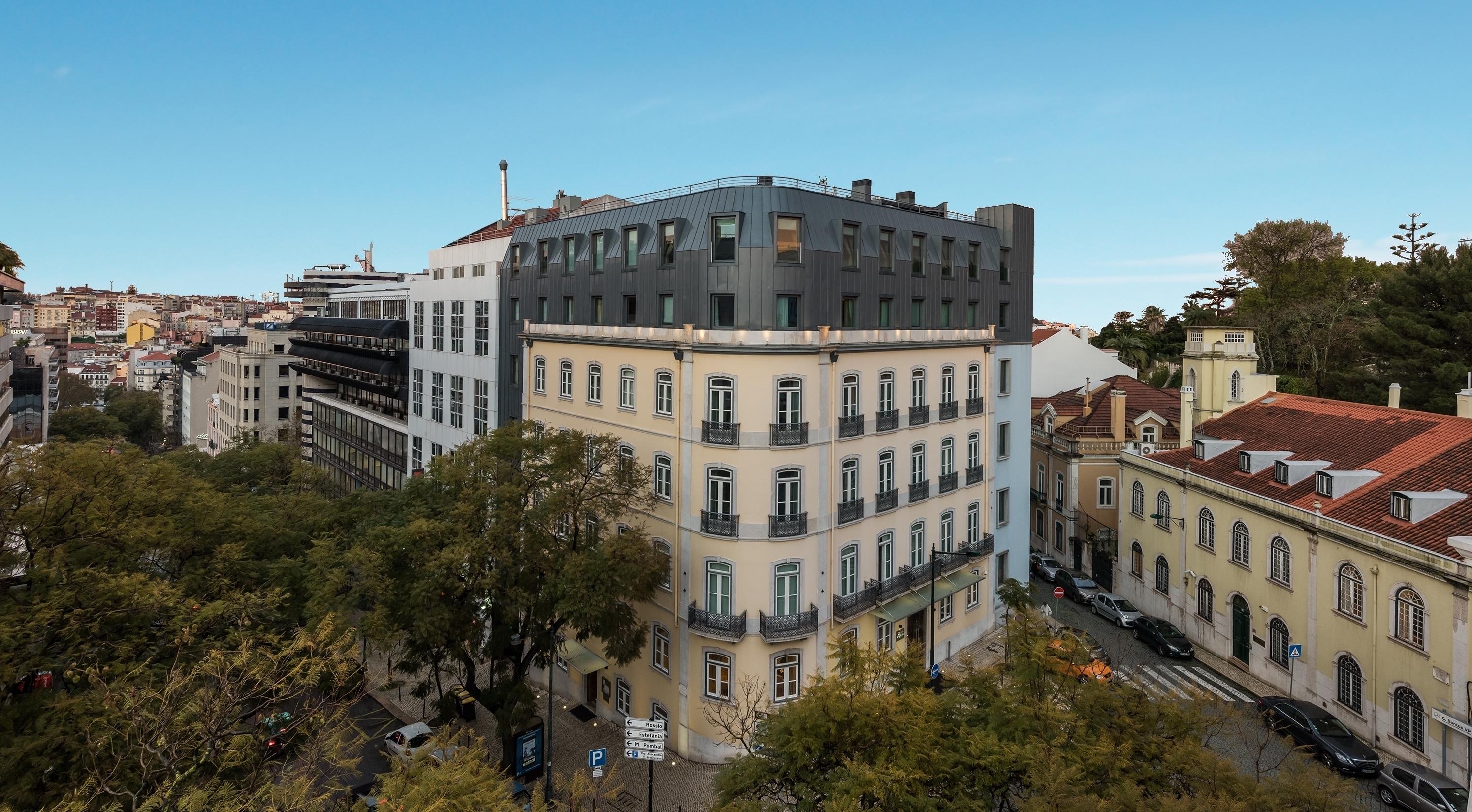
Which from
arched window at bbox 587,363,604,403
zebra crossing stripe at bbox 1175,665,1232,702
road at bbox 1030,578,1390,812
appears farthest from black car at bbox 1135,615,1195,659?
arched window at bbox 587,363,604,403

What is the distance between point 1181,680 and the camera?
31.9m

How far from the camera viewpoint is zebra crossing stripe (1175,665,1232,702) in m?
30.4

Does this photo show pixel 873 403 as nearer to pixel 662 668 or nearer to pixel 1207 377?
pixel 662 668

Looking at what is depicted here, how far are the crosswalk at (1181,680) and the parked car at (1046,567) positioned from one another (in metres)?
10.5

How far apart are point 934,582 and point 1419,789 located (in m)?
14.3

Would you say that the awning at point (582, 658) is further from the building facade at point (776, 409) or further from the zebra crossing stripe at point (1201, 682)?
the zebra crossing stripe at point (1201, 682)

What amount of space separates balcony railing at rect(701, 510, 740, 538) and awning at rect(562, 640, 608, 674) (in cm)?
778

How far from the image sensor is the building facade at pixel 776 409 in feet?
Answer: 86.2

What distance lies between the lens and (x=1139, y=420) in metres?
45.5

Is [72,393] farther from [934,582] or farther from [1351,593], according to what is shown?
[1351,593]

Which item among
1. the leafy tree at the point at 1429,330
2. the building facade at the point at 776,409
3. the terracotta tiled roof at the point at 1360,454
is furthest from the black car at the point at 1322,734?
the leafy tree at the point at 1429,330

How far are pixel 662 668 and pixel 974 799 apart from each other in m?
13.7

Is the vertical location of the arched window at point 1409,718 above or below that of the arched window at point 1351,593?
below

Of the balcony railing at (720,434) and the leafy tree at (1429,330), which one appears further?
the leafy tree at (1429,330)
